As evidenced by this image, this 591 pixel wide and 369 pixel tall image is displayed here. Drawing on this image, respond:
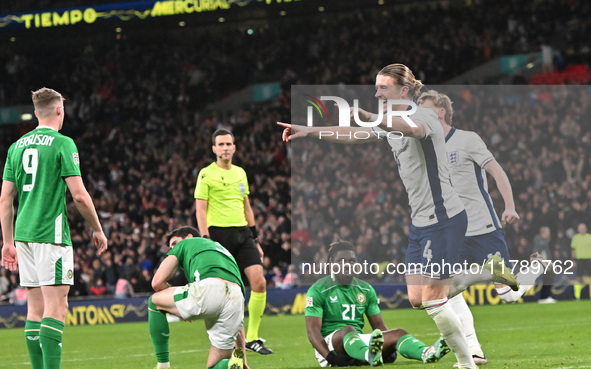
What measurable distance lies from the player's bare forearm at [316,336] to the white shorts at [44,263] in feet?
8.68

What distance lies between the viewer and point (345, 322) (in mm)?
8766

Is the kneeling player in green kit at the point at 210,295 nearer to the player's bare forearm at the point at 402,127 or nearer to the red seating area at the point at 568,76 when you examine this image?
the player's bare forearm at the point at 402,127

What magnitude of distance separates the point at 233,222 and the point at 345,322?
2.08 metres

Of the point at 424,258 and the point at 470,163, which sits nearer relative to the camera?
the point at 424,258

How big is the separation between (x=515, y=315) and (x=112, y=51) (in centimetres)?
2011

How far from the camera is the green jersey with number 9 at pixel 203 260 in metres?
7.30

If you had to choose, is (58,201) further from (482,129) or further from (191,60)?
(191,60)

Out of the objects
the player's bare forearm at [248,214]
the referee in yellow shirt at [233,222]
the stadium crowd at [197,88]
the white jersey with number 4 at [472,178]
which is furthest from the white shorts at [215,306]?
the stadium crowd at [197,88]

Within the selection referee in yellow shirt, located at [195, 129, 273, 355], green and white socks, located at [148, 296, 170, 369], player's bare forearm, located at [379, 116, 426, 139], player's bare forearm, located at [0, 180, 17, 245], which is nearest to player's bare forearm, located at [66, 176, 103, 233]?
player's bare forearm, located at [0, 180, 17, 245]

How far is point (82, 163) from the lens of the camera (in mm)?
28000

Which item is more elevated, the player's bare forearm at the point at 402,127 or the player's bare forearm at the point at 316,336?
the player's bare forearm at the point at 402,127

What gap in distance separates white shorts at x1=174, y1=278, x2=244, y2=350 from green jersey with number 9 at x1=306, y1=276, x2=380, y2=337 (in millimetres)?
1543

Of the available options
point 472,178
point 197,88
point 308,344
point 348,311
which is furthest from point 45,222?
point 197,88

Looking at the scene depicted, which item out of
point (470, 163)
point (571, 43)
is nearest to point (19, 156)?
point (470, 163)
